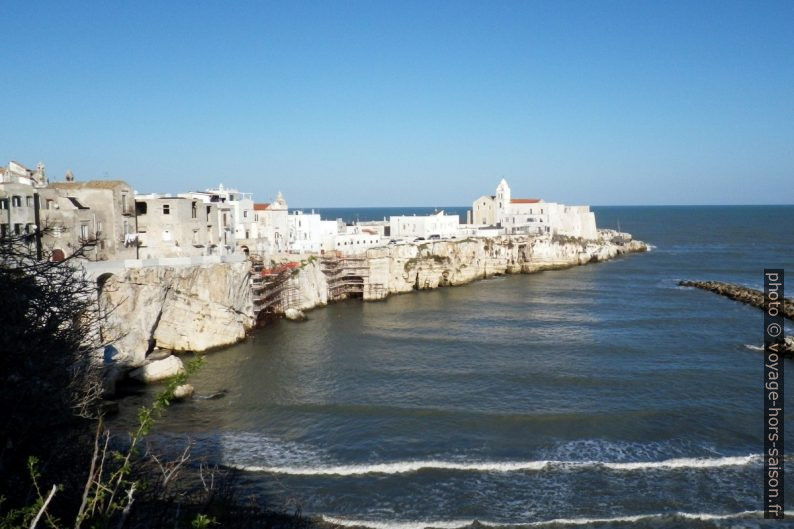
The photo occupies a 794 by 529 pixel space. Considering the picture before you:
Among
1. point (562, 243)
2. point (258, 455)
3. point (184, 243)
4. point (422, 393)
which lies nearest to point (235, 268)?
point (184, 243)

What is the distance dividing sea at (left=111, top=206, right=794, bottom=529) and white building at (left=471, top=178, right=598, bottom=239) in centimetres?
4220

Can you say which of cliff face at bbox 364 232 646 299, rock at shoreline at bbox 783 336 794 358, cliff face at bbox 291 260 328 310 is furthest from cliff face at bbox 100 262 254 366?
rock at shoreline at bbox 783 336 794 358

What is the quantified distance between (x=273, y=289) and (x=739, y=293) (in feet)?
128

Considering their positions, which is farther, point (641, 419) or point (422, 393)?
point (422, 393)

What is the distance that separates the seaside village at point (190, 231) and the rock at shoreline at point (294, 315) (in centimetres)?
116

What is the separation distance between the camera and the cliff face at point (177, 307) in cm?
3086

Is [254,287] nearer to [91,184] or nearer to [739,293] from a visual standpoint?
[91,184]

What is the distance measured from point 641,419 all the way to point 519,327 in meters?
17.2

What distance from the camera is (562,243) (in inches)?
3046

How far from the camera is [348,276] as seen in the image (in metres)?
55.2

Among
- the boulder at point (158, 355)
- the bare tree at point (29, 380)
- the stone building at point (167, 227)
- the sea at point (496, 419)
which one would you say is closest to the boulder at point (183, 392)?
the sea at point (496, 419)

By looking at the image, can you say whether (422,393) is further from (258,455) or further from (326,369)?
(258,455)

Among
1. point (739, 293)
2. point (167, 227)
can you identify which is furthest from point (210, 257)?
point (739, 293)

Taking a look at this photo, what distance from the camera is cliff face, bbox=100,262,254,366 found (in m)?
30.9
